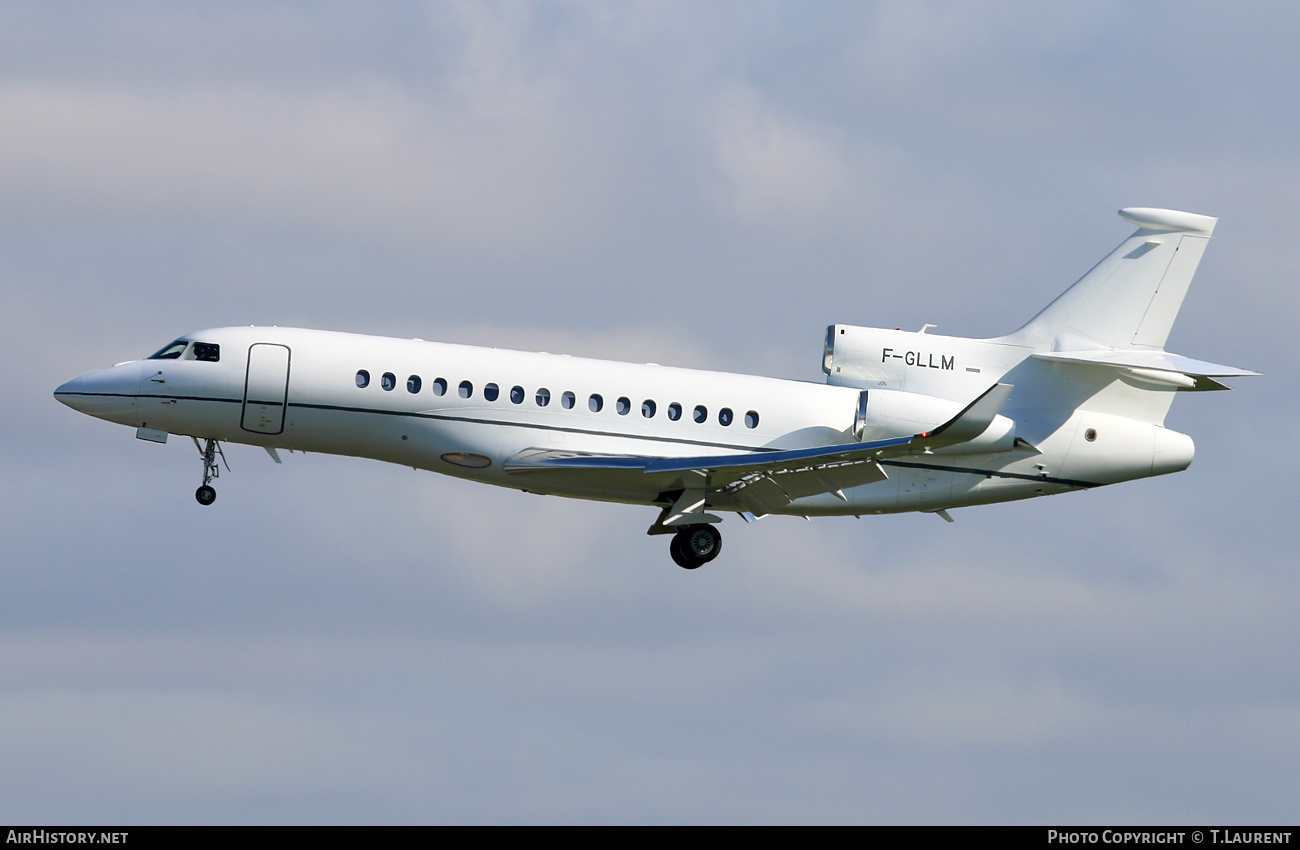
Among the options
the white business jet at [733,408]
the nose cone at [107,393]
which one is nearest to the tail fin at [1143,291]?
the white business jet at [733,408]

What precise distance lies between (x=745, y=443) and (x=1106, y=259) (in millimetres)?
9240

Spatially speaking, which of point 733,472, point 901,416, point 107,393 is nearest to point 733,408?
point 733,472

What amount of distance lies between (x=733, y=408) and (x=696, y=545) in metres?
3.09

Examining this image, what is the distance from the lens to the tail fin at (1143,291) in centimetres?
4047

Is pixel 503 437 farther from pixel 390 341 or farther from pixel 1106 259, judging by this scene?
pixel 1106 259

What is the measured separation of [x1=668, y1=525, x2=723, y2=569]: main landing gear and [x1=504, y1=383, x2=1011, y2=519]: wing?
71cm

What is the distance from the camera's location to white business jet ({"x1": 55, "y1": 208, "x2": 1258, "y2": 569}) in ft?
124

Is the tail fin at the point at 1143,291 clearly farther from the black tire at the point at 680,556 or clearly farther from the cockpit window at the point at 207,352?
the cockpit window at the point at 207,352

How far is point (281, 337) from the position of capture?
3825cm

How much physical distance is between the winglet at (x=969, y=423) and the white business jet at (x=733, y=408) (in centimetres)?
129
